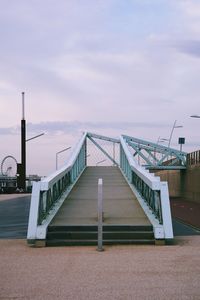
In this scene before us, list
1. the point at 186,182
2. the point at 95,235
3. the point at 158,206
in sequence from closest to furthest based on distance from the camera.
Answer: the point at 95,235, the point at 158,206, the point at 186,182

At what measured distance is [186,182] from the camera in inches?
2314

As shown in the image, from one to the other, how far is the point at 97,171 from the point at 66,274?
61.2 feet

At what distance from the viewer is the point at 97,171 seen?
89.7 ft

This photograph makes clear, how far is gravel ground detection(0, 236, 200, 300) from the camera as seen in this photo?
24.1 ft

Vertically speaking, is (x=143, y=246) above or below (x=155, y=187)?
below

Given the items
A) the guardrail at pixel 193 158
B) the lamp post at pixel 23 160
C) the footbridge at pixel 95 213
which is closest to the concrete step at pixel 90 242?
the footbridge at pixel 95 213

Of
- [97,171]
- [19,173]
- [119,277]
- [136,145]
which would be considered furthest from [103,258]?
[136,145]

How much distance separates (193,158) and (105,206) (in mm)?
42072

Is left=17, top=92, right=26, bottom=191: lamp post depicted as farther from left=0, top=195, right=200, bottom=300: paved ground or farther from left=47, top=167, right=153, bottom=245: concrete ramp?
left=0, top=195, right=200, bottom=300: paved ground

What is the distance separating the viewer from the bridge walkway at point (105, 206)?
1366cm

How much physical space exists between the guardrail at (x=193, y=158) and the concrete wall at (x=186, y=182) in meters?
0.54

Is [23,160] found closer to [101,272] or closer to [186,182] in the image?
[186,182]

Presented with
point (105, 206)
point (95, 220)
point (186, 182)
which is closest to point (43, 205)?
point (95, 220)

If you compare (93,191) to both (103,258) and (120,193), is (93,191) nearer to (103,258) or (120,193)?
(120,193)
